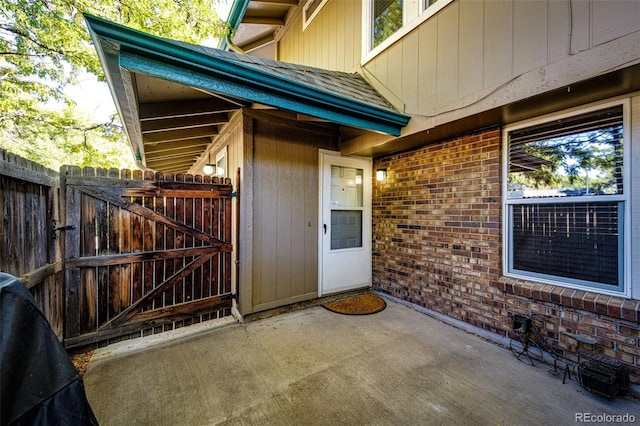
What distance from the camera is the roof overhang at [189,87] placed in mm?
1848

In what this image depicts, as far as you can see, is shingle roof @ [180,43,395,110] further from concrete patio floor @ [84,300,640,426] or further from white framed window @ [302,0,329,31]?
concrete patio floor @ [84,300,640,426]

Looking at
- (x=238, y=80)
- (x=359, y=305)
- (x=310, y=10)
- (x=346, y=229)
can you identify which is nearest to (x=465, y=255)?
(x=359, y=305)

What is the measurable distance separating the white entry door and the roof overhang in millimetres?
1211

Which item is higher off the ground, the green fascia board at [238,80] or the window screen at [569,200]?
the green fascia board at [238,80]

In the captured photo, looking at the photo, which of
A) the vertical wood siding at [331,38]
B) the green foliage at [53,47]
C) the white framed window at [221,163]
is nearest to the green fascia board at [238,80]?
the vertical wood siding at [331,38]

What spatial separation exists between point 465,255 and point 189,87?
3.62 metres

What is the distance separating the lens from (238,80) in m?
2.30

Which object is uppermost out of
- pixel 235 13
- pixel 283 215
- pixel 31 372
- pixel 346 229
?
pixel 235 13

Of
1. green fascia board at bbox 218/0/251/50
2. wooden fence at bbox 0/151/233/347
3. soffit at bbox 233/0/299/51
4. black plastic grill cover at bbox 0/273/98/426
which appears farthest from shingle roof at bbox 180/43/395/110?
soffit at bbox 233/0/299/51

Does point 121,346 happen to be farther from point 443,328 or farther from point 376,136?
point 376,136

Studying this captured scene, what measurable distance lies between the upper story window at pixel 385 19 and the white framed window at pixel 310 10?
4.93 ft

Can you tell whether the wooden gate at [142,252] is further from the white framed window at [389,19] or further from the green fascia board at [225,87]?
the white framed window at [389,19]

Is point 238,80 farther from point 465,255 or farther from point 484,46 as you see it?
point 465,255

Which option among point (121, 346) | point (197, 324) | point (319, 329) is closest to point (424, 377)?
point (319, 329)
